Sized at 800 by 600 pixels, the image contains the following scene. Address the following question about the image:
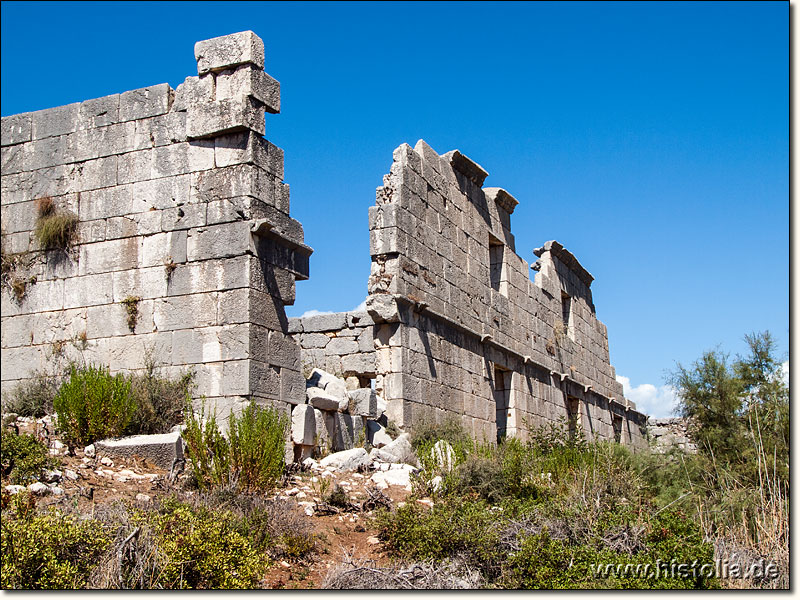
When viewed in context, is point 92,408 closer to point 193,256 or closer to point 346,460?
point 193,256

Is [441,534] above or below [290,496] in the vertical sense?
below

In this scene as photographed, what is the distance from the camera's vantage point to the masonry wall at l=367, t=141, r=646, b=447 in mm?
12180

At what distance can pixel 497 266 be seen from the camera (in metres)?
16.9

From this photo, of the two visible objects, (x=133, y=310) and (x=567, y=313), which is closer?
(x=133, y=310)

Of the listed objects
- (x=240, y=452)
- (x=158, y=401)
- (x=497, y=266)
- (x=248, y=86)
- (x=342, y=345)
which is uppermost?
(x=248, y=86)

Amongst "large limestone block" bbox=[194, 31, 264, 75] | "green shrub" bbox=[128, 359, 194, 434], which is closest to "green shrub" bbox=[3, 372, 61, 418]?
"green shrub" bbox=[128, 359, 194, 434]

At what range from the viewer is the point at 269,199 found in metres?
9.63

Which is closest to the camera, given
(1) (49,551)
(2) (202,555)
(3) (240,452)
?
(1) (49,551)

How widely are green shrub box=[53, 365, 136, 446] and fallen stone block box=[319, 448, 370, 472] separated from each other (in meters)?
2.25

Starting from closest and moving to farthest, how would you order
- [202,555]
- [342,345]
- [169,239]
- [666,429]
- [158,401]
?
[202,555]
[158,401]
[169,239]
[342,345]
[666,429]

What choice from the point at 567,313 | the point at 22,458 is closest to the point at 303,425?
the point at 22,458

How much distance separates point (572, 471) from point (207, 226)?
493cm

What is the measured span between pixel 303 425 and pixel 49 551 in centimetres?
448

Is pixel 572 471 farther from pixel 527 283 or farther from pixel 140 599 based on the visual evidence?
pixel 527 283
